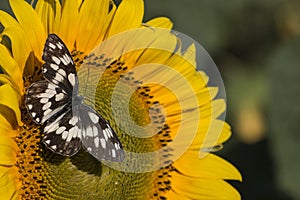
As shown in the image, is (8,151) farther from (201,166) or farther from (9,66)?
(201,166)


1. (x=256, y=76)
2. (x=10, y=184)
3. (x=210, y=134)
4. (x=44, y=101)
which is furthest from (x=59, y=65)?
(x=256, y=76)

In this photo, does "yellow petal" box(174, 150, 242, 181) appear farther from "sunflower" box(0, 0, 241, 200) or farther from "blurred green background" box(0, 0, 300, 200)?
"blurred green background" box(0, 0, 300, 200)

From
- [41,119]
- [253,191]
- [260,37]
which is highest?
[41,119]

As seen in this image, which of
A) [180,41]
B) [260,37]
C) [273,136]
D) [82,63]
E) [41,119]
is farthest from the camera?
[260,37]

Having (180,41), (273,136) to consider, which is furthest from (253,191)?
(180,41)

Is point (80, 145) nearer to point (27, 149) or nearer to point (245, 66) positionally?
point (27, 149)

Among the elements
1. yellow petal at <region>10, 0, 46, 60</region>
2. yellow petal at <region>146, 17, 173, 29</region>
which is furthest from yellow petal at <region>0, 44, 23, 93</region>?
yellow petal at <region>146, 17, 173, 29</region>

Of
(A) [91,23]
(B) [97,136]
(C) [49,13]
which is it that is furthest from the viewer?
(A) [91,23]

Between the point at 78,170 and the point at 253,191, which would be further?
the point at 253,191
